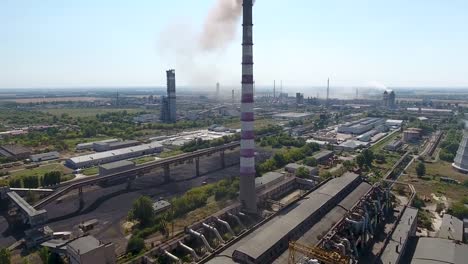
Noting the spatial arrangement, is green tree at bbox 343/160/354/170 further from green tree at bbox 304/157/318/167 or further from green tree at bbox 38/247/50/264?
green tree at bbox 38/247/50/264

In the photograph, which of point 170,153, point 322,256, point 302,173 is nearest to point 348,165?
point 302,173

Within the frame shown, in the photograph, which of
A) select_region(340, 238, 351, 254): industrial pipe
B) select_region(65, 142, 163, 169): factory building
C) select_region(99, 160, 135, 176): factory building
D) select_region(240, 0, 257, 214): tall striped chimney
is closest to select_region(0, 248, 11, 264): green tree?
select_region(240, 0, 257, 214): tall striped chimney

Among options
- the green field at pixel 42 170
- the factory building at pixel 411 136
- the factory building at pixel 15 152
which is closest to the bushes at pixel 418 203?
the factory building at pixel 411 136

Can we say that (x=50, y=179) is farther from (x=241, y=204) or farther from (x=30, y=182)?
(x=241, y=204)

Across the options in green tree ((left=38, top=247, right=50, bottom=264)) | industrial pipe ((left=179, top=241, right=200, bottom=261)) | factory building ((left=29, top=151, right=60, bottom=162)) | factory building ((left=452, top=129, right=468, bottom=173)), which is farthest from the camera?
factory building ((left=29, top=151, right=60, bottom=162))

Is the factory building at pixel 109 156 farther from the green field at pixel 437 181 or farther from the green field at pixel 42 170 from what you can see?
the green field at pixel 437 181

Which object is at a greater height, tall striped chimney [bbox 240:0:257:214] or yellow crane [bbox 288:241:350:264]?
tall striped chimney [bbox 240:0:257:214]
